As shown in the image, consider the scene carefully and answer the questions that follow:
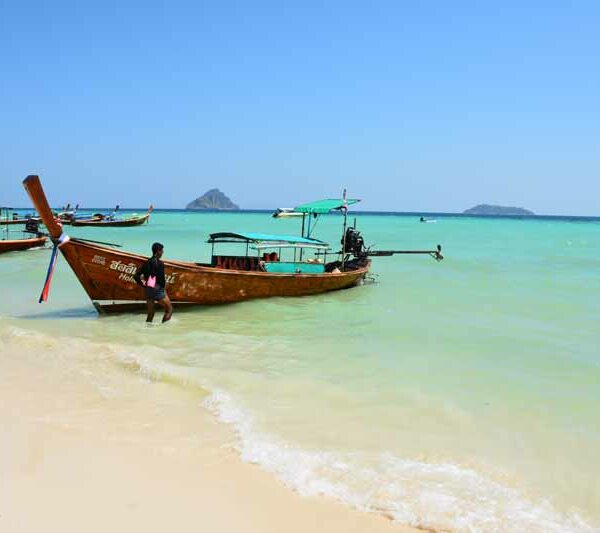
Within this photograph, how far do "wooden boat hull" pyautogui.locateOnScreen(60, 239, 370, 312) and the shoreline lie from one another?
189 inches

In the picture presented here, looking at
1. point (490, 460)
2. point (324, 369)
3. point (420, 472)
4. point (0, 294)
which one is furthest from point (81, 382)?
point (0, 294)

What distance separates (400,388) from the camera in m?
6.81

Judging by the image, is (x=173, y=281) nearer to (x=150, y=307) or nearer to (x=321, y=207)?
(x=150, y=307)

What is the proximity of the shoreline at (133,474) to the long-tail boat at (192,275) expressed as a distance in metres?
A: 4.69

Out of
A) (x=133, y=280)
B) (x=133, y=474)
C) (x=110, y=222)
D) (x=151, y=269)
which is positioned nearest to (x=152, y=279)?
(x=151, y=269)

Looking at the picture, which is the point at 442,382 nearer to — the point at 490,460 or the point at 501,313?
the point at 490,460

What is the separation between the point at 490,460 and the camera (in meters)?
4.84

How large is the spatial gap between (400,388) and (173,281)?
6.05 meters

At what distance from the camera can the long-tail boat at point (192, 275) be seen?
410 inches

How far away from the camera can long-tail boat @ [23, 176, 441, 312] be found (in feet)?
34.2

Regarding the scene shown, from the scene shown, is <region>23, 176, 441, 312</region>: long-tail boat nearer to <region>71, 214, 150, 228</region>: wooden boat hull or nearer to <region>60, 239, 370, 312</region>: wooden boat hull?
<region>60, 239, 370, 312</region>: wooden boat hull

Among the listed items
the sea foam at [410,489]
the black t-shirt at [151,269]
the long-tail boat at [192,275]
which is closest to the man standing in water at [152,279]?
the black t-shirt at [151,269]

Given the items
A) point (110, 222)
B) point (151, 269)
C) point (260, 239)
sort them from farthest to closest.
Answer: point (110, 222) → point (260, 239) → point (151, 269)

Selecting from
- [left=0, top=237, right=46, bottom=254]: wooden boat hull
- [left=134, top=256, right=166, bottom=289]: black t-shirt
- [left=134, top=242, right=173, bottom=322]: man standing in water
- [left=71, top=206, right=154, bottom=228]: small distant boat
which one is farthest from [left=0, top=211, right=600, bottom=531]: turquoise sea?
[left=71, top=206, right=154, bottom=228]: small distant boat
